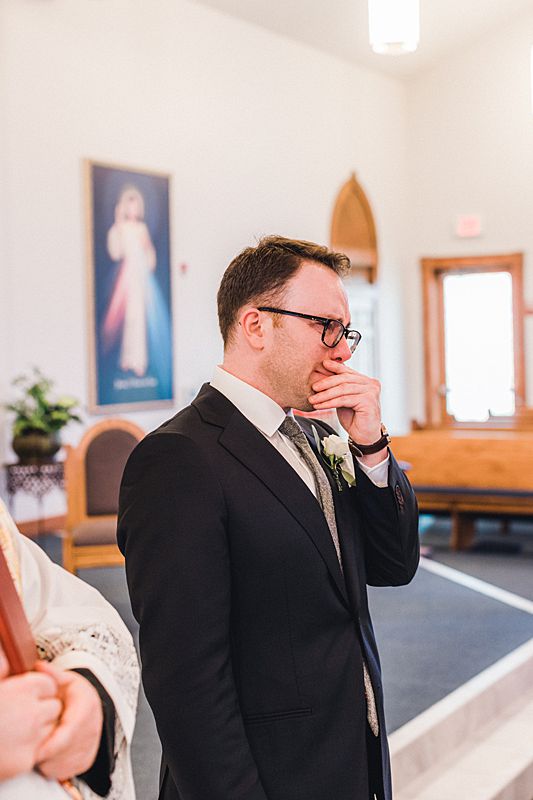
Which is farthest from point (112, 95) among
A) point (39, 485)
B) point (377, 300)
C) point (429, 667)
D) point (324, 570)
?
point (324, 570)

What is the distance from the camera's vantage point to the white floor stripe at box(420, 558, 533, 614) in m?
5.62

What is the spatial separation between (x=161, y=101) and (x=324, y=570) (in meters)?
7.49

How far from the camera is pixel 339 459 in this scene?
1.88 meters

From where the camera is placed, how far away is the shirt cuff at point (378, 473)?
183cm

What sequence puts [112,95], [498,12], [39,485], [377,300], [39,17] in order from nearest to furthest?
1. [39,485]
2. [39,17]
3. [112,95]
4. [498,12]
5. [377,300]

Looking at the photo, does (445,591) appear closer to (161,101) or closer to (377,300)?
(161,101)

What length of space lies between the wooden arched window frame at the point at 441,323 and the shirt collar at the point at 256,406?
970 cm

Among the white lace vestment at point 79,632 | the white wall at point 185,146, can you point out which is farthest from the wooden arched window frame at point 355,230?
the white lace vestment at point 79,632

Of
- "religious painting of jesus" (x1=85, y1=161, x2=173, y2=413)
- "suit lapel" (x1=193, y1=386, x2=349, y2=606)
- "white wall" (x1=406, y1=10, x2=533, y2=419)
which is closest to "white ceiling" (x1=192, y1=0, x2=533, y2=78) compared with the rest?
"white wall" (x1=406, y1=10, x2=533, y2=419)

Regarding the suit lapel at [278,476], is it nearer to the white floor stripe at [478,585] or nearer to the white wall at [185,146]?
the white floor stripe at [478,585]

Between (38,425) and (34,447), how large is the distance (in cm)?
15

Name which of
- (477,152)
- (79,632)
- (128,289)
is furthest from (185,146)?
(79,632)

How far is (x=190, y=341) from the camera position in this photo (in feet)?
28.9

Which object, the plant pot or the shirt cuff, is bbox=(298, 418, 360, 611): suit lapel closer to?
the shirt cuff
